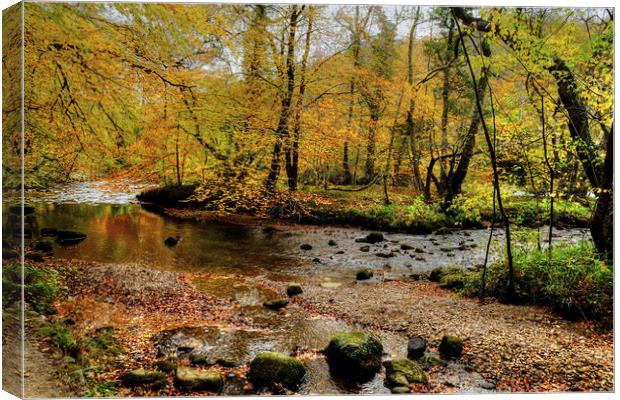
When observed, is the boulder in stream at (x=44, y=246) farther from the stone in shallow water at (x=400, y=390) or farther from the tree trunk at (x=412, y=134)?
Result: the tree trunk at (x=412, y=134)

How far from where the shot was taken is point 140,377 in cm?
285

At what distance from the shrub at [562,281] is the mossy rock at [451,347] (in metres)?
0.89

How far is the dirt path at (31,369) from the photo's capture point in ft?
9.27

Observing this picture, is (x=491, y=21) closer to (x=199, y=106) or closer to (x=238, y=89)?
(x=238, y=89)

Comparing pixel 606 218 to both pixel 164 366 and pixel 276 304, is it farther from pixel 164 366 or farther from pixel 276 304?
pixel 164 366

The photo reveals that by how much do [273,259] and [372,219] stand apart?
1.16 metres

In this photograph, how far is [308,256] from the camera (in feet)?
12.4

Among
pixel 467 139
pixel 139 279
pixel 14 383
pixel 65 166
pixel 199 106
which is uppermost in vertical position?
pixel 199 106

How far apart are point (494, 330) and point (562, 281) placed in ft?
2.84

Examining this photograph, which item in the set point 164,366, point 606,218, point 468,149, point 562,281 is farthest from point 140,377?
point 606,218

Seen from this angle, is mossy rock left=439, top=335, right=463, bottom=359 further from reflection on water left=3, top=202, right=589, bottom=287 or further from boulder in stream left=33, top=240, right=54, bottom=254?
boulder in stream left=33, top=240, right=54, bottom=254

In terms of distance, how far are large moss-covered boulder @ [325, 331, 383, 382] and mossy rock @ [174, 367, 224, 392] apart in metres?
0.90

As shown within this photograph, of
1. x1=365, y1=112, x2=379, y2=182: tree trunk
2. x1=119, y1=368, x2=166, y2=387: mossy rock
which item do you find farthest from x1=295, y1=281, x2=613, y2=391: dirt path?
x1=119, y1=368, x2=166, y2=387: mossy rock

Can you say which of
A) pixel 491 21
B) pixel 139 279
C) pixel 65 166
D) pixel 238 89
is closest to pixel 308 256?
pixel 139 279
